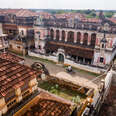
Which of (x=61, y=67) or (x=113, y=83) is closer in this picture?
(x=113, y=83)

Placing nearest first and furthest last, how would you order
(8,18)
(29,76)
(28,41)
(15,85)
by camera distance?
(15,85) < (29,76) < (28,41) < (8,18)

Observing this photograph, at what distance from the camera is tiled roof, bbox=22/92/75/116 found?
8961 millimetres

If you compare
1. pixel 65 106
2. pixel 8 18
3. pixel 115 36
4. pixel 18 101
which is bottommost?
pixel 65 106

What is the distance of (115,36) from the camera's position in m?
26.0

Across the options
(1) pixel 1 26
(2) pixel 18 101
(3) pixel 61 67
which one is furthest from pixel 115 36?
(1) pixel 1 26

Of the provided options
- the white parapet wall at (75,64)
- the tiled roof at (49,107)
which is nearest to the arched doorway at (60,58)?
the white parapet wall at (75,64)

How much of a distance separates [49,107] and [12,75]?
3686 mm

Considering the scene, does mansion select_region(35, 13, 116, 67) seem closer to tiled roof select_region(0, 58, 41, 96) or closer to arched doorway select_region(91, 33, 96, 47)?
arched doorway select_region(91, 33, 96, 47)

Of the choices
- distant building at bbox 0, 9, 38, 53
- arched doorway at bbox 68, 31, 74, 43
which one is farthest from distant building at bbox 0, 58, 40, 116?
distant building at bbox 0, 9, 38, 53

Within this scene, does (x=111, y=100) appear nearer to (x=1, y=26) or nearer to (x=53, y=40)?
(x=53, y=40)

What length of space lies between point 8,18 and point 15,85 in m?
41.0

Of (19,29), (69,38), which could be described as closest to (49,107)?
(69,38)

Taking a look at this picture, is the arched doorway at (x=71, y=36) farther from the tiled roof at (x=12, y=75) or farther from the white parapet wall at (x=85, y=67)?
the tiled roof at (x=12, y=75)

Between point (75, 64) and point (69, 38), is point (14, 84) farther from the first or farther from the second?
point (69, 38)
